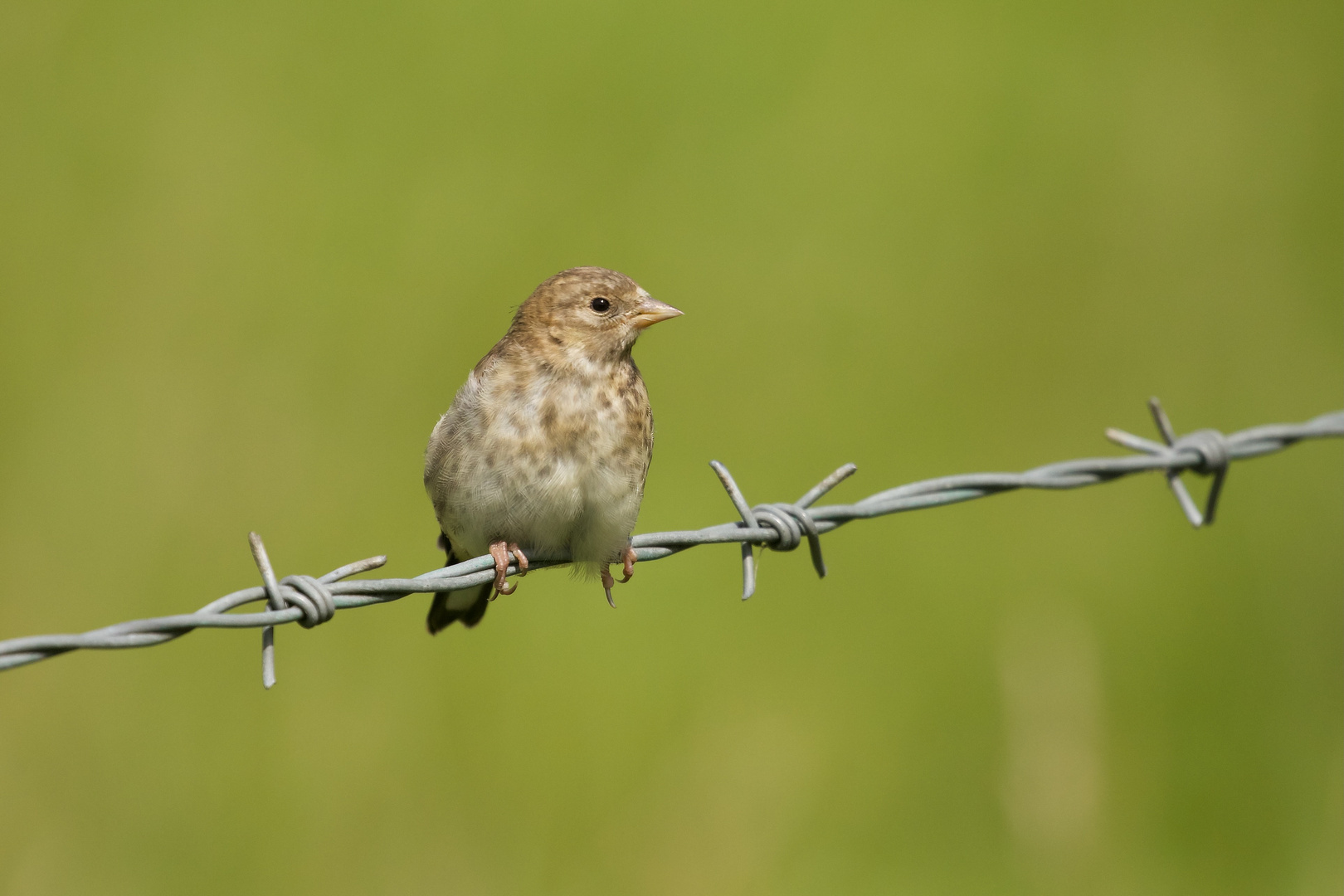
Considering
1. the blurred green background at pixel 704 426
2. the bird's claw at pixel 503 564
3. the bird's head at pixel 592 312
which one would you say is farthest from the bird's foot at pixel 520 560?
the blurred green background at pixel 704 426

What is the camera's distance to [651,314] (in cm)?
440

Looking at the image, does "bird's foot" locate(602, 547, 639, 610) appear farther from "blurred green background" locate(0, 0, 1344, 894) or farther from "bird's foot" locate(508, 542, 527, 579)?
"blurred green background" locate(0, 0, 1344, 894)

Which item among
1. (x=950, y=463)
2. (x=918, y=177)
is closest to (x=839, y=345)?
(x=950, y=463)

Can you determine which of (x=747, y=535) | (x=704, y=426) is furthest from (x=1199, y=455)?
(x=704, y=426)

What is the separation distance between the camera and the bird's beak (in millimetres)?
4395

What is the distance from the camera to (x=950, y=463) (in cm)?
683

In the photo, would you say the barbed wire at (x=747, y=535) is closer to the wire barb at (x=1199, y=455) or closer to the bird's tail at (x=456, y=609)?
the wire barb at (x=1199, y=455)

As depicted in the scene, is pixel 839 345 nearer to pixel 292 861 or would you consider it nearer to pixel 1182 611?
pixel 1182 611

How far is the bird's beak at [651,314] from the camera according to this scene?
439 centimetres

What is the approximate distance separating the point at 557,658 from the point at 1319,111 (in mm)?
6833

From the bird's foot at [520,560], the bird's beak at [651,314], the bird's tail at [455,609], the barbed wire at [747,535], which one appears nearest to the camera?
the barbed wire at [747,535]

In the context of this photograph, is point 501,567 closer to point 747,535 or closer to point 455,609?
point 455,609

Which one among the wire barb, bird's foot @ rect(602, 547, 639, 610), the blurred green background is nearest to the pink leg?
bird's foot @ rect(602, 547, 639, 610)

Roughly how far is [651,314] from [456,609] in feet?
4.15
